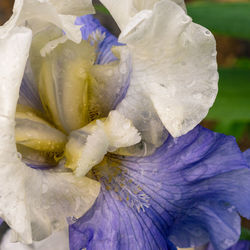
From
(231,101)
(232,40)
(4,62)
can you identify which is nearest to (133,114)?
(4,62)

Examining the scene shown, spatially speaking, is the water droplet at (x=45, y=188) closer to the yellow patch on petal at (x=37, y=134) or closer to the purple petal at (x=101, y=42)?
the yellow patch on petal at (x=37, y=134)

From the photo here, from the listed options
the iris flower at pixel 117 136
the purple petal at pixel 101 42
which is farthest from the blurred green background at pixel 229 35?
the iris flower at pixel 117 136

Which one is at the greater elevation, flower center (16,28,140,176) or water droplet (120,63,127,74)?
water droplet (120,63,127,74)

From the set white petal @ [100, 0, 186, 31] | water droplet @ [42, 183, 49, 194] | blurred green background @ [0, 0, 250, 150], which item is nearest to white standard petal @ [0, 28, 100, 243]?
water droplet @ [42, 183, 49, 194]

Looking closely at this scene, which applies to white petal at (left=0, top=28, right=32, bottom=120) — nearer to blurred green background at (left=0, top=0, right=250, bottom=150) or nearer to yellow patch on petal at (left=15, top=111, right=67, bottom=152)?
yellow patch on petal at (left=15, top=111, right=67, bottom=152)

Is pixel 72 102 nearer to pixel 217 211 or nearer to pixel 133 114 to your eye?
pixel 133 114

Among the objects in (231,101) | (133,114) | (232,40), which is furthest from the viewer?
(232,40)
